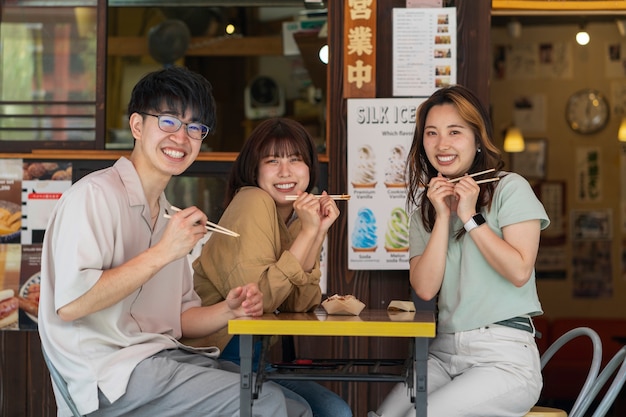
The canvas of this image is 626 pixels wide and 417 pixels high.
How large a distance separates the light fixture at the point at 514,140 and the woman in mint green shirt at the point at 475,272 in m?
6.66

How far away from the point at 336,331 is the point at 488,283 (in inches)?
29.8

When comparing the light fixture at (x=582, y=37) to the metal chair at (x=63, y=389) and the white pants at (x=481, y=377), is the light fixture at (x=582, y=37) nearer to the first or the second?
the white pants at (x=481, y=377)

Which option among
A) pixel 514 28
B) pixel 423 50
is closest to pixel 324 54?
pixel 423 50

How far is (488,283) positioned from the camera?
313 cm

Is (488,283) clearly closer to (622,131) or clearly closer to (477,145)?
(477,145)

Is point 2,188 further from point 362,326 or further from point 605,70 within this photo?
point 605,70

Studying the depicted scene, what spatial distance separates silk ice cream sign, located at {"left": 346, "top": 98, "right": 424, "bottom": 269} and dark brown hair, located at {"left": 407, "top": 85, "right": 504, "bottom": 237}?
103 cm

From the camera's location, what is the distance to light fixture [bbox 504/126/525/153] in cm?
984

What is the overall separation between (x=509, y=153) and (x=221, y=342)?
725cm

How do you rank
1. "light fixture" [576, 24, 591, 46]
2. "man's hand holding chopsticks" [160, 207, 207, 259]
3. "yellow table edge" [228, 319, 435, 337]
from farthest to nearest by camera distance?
"light fixture" [576, 24, 591, 46]
"man's hand holding chopsticks" [160, 207, 207, 259]
"yellow table edge" [228, 319, 435, 337]

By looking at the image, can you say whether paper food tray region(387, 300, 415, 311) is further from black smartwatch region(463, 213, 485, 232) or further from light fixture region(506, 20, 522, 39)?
light fixture region(506, 20, 522, 39)

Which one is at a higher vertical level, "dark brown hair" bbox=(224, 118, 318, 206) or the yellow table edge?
"dark brown hair" bbox=(224, 118, 318, 206)

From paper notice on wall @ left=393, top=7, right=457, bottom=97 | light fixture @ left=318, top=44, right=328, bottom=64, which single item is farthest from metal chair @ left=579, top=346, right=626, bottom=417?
light fixture @ left=318, top=44, right=328, bottom=64

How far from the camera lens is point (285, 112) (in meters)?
8.22
